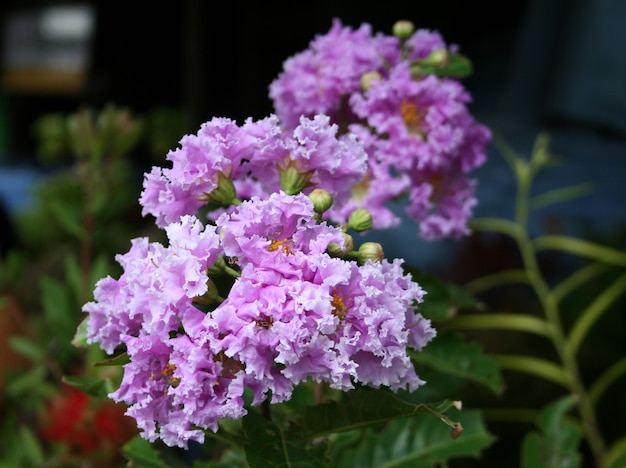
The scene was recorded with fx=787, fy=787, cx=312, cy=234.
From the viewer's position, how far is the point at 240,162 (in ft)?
1.83

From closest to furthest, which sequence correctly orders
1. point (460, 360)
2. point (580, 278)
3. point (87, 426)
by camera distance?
point (460, 360) → point (87, 426) → point (580, 278)

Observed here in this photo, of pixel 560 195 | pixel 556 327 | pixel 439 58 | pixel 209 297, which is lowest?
pixel 556 327

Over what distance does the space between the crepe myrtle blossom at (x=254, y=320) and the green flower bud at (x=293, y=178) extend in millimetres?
56

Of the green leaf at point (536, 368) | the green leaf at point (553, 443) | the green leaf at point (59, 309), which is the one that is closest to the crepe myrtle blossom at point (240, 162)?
the green leaf at point (553, 443)

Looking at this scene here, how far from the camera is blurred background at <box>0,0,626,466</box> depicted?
1.39 metres

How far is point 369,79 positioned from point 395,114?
38mm

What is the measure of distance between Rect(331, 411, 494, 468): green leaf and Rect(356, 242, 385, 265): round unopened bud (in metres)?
0.22

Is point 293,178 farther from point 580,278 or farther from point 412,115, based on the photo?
point 580,278

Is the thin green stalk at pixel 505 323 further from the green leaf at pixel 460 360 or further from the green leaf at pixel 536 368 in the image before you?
the green leaf at pixel 460 360

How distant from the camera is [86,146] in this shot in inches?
45.9

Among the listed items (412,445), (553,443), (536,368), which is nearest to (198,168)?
(412,445)

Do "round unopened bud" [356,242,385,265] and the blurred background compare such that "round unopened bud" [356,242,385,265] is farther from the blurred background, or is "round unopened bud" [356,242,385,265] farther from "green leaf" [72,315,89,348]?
the blurred background

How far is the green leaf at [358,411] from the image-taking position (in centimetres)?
48

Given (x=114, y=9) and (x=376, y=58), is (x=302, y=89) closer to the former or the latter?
(x=376, y=58)
